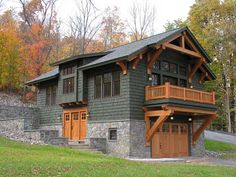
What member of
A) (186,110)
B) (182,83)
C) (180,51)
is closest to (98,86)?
(180,51)

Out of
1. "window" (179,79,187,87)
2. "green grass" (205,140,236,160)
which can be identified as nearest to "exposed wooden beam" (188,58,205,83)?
"window" (179,79,187,87)

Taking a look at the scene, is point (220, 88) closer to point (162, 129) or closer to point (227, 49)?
point (227, 49)

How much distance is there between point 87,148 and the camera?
2034 centimetres

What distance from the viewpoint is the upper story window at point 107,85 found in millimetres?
20845

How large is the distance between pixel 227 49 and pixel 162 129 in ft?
67.7

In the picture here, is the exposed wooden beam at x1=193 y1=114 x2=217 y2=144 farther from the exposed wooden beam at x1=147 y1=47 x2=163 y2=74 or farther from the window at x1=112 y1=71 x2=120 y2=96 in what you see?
the window at x1=112 y1=71 x2=120 y2=96

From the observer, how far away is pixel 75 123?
23.7 meters

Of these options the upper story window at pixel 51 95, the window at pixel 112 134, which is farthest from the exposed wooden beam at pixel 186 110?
the upper story window at pixel 51 95

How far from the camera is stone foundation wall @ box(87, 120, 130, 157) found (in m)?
19.6

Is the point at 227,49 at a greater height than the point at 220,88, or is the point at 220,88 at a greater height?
the point at 227,49

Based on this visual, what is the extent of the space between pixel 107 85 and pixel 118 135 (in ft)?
10.6

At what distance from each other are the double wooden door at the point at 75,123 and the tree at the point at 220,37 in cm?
2090

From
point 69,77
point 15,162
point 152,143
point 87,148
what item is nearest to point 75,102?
point 69,77

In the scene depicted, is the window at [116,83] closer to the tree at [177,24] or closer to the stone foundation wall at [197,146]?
the stone foundation wall at [197,146]
